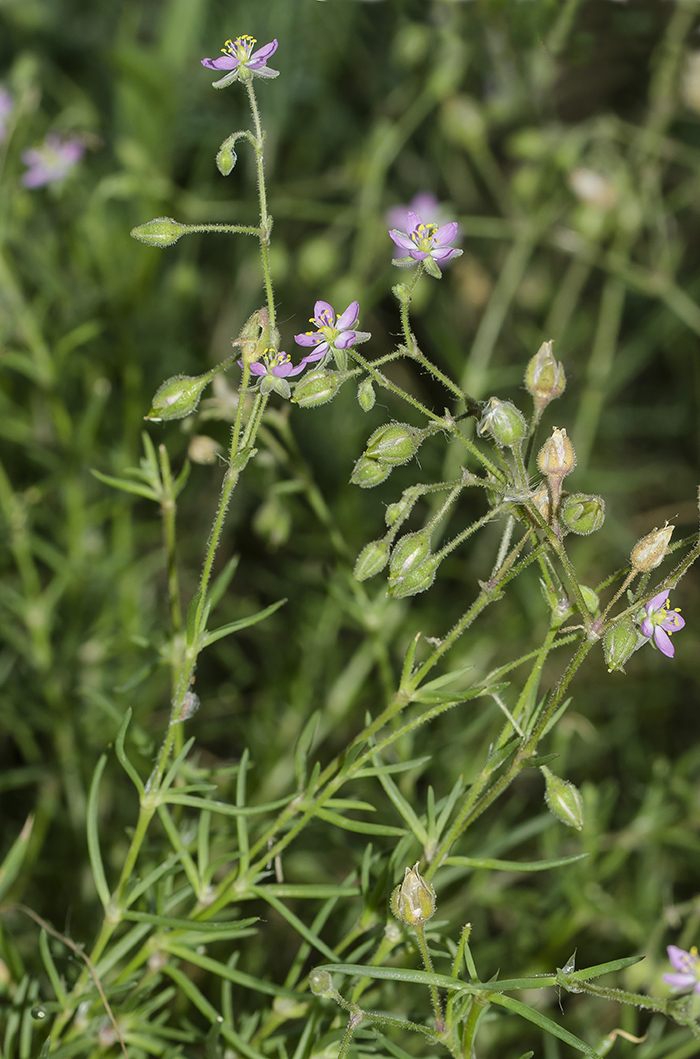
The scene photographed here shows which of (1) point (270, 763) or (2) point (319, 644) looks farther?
(2) point (319, 644)

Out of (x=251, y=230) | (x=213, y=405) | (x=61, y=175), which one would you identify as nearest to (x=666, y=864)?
(x=213, y=405)

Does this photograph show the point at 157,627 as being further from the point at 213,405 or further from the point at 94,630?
the point at 213,405

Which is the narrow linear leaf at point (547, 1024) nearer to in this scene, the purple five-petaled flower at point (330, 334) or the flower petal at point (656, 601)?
the flower petal at point (656, 601)

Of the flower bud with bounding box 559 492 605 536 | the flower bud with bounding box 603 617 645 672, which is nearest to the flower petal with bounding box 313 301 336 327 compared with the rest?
the flower bud with bounding box 559 492 605 536

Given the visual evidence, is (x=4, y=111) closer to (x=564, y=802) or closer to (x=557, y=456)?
(x=557, y=456)

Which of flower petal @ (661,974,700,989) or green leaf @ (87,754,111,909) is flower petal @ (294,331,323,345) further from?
flower petal @ (661,974,700,989)

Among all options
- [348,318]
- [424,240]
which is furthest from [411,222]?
[348,318]

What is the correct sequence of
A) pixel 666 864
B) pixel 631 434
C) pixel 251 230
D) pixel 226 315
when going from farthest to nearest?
1. pixel 631 434
2. pixel 226 315
3. pixel 666 864
4. pixel 251 230
